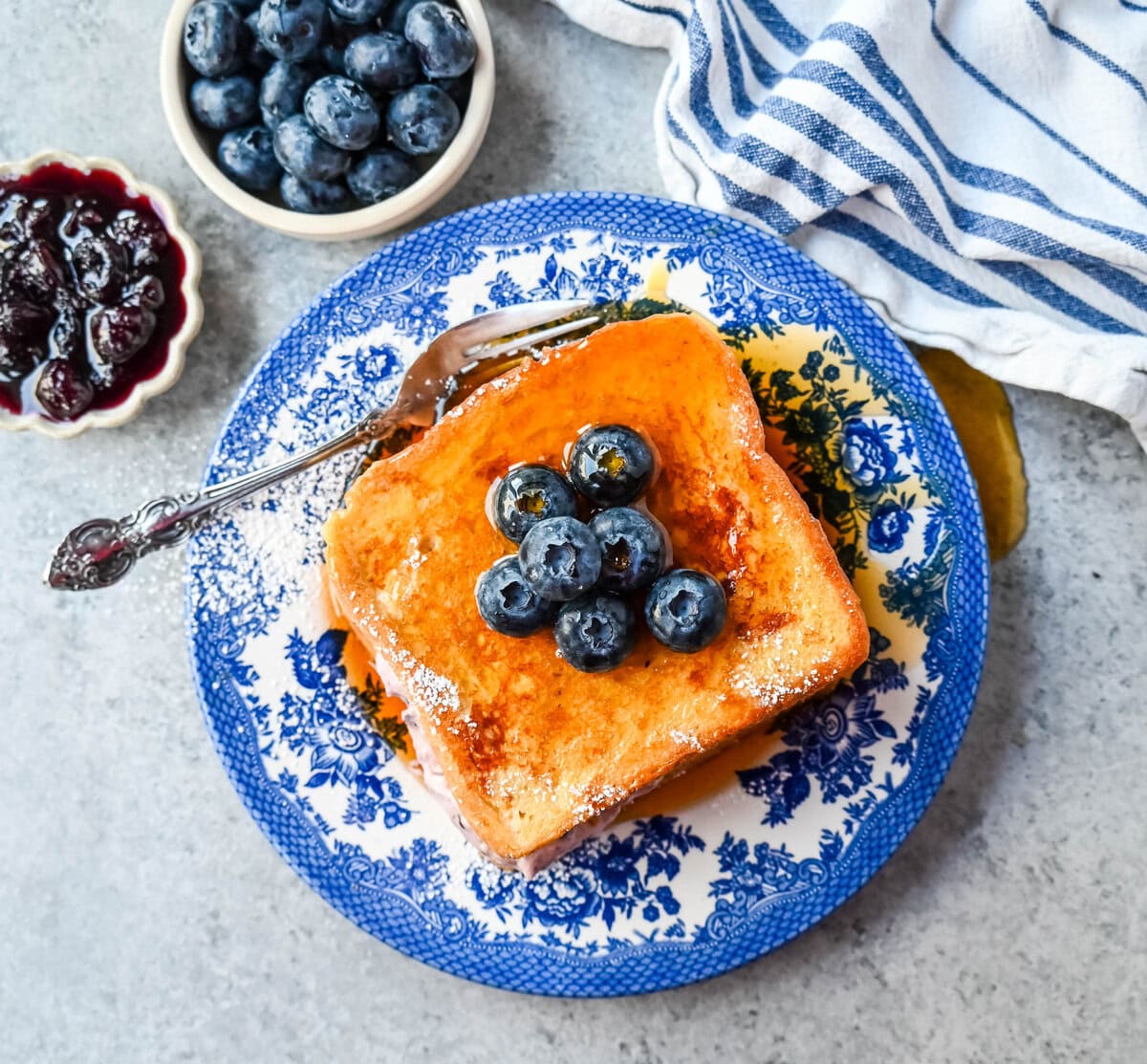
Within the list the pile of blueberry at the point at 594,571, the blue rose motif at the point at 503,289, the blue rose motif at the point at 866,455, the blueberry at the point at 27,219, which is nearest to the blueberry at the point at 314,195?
the blue rose motif at the point at 503,289

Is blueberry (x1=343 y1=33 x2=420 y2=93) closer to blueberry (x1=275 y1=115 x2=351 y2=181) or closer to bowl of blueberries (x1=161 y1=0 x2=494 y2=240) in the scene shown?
bowl of blueberries (x1=161 y1=0 x2=494 y2=240)

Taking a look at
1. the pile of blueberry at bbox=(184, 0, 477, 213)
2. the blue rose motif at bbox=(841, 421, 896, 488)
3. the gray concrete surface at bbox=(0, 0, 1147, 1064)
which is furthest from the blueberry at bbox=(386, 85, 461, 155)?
the blue rose motif at bbox=(841, 421, 896, 488)

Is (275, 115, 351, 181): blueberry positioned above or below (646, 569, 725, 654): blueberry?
above

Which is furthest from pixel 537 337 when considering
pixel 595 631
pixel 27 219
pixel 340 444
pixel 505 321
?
pixel 27 219

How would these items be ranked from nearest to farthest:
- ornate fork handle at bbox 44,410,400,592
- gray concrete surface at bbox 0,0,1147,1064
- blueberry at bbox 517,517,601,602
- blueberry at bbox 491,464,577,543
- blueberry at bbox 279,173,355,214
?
blueberry at bbox 517,517,601,602 → blueberry at bbox 491,464,577,543 → ornate fork handle at bbox 44,410,400,592 → blueberry at bbox 279,173,355,214 → gray concrete surface at bbox 0,0,1147,1064

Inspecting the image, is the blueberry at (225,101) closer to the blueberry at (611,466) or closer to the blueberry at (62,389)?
the blueberry at (62,389)

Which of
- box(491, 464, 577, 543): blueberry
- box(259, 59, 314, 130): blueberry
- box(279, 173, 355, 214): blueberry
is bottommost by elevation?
box(491, 464, 577, 543): blueberry
